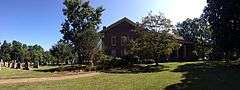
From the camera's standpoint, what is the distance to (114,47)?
73.5m

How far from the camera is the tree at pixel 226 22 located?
4241 cm

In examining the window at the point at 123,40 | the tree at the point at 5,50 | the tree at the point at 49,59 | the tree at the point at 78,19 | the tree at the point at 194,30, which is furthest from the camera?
the tree at the point at 5,50

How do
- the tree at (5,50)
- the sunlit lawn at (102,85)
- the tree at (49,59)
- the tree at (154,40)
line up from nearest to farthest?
the sunlit lawn at (102,85)
the tree at (154,40)
the tree at (49,59)
the tree at (5,50)

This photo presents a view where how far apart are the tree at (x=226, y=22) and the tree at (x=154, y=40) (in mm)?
5561

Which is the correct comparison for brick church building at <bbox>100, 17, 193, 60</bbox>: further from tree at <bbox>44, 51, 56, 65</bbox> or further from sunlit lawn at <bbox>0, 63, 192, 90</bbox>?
sunlit lawn at <bbox>0, 63, 192, 90</bbox>

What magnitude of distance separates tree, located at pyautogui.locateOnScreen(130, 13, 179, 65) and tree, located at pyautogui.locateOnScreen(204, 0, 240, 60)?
18.2 feet

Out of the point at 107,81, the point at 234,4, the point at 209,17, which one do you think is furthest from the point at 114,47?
the point at 107,81

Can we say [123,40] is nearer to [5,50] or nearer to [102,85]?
[102,85]

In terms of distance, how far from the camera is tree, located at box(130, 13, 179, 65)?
159 feet

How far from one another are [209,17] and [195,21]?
83.7m

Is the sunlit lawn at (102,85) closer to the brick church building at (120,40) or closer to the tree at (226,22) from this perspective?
the tree at (226,22)

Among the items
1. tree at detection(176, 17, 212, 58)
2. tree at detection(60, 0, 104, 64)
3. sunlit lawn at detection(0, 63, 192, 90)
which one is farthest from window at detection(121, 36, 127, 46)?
tree at detection(176, 17, 212, 58)

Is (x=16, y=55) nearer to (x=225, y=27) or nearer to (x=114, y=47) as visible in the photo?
(x=114, y=47)

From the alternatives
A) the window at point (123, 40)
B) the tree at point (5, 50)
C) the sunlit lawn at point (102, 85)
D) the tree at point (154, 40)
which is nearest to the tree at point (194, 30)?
the window at point (123, 40)
